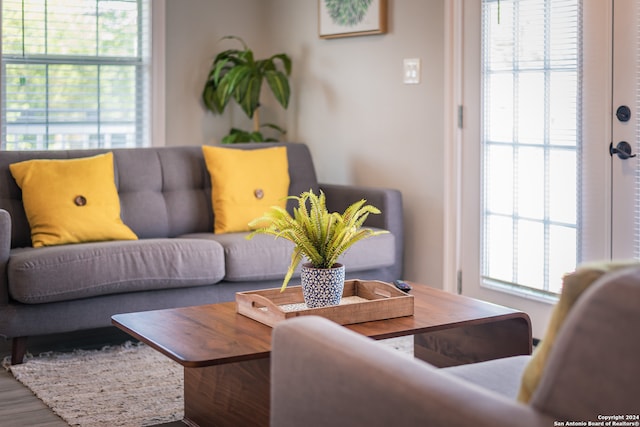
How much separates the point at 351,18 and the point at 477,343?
8.51ft

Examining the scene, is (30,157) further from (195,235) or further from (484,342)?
(484,342)

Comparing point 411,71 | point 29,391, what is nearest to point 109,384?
point 29,391

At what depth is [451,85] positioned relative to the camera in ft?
14.8

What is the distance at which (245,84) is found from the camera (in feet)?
18.2

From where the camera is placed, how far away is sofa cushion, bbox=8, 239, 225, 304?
140 inches

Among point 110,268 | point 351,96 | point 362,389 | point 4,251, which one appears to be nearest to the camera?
point 362,389

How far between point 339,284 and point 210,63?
128 inches

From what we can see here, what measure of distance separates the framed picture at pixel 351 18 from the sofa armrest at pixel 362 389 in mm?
3379

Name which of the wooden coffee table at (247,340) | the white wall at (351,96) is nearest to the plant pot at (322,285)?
the wooden coffee table at (247,340)

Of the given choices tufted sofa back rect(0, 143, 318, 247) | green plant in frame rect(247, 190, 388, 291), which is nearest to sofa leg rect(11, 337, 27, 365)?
tufted sofa back rect(0, 143, 318, 247)

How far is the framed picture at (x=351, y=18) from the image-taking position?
16.1 feet

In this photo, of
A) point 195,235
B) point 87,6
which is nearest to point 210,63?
point 87,6

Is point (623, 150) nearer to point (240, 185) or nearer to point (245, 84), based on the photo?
point (240, 185)

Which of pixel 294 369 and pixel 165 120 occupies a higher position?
pixel 165 120
